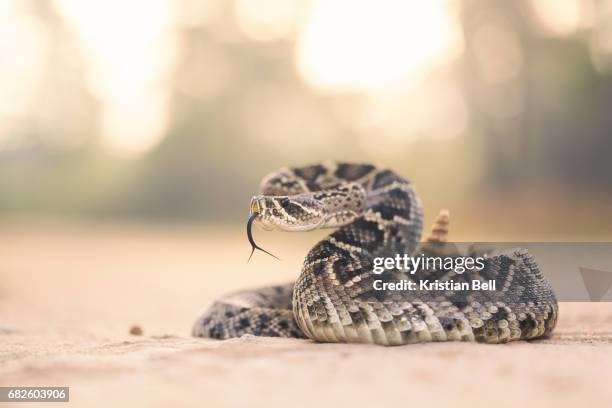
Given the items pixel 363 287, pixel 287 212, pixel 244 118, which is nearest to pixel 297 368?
pixel 363 287

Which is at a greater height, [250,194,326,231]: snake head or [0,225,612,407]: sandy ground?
[250,194,326,231]: snake head

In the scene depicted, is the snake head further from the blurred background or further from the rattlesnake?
the blurred background

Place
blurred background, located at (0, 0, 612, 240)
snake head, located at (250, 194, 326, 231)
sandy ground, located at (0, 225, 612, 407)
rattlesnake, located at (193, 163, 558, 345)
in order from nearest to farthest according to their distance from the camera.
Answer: sandy ground, located at (0, 225, 612, 407), rattlesnake, located at (193, 163, 558, 345), snake head, located at (250, 194, 326, 231), blurred background, located at (0, 0, 612, 240)

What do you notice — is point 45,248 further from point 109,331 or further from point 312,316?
point 312,316

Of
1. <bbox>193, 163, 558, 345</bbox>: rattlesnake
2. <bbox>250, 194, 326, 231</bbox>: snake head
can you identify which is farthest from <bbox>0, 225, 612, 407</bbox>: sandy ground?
<bbox>250, 194, 326, 231</bbox>: snake head

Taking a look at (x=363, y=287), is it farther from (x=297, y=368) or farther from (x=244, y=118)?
(x=244, y=118)

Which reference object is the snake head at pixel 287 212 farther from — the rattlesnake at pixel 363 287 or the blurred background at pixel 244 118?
the blurred background at pixel 244 118

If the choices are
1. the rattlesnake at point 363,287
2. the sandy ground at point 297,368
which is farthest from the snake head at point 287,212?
→ the sandy ground at point 297,368

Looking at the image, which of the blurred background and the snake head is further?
the blurred background
